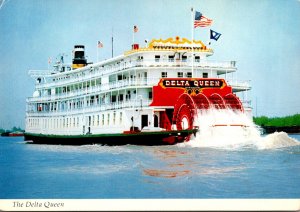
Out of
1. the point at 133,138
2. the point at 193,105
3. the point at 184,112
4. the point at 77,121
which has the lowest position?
the point at 133,138

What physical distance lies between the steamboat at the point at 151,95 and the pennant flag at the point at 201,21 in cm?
172

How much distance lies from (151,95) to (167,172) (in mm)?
6900

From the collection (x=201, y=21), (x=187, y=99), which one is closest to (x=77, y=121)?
(x=187, y=99)

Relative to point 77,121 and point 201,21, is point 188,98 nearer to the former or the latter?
point 201,21

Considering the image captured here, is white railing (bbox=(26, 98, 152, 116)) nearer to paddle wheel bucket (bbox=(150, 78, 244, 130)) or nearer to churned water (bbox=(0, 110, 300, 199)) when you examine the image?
paddle wheel bucket (bbox=(150, 78, 244, 130))

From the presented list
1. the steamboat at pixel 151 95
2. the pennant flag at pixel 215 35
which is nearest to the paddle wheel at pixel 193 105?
the steamboat at pixel 151 95

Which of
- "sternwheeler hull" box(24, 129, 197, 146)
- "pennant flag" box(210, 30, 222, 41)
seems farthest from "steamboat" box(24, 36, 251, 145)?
"pennant flag" box(210, 30, 222, 41)

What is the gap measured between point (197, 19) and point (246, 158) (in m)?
4.56

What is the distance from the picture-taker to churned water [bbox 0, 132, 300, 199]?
11.3 m

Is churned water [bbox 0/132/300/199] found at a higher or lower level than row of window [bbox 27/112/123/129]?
lower

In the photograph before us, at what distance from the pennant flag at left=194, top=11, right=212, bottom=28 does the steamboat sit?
172 cm

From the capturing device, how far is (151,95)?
19672 millimetres

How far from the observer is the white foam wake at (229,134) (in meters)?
17.3

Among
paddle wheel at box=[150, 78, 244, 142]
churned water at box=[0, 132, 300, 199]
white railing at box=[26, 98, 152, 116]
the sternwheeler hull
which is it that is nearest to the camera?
churned water at box=[0, 132, 300, 199]
